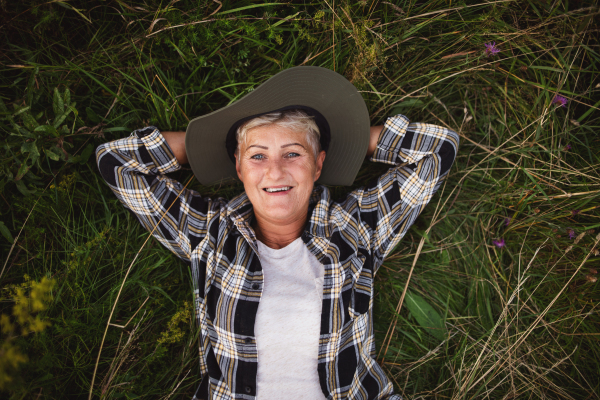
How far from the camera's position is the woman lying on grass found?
251 centimetres

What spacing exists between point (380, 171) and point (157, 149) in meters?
2.15

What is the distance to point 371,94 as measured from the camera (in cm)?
320

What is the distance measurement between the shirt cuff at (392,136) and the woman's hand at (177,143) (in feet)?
5.49

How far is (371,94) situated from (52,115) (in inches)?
116

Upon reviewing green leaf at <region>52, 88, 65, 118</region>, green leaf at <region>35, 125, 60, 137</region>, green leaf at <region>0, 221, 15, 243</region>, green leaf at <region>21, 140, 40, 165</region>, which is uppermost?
green leaf at <region>52, 88, 65, 118</region>

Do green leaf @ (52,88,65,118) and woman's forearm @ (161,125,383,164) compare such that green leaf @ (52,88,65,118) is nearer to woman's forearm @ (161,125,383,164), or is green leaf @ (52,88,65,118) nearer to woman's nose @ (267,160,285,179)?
woman's forearm @ (161,125,383,164)

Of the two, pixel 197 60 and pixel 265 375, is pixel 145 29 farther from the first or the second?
pixel 265 375

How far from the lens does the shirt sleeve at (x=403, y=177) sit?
2750 millimetres

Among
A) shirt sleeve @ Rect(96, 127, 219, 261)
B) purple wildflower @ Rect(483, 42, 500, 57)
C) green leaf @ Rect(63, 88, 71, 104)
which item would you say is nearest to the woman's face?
shirt sleeve @ Rect(96, 127, 219, 261)

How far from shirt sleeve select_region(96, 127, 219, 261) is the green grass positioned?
38cm

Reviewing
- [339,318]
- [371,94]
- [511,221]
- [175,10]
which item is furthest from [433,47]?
[339,318]

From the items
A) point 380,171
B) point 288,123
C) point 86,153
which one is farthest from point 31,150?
point 380,171

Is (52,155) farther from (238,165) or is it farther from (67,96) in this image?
(238,165)

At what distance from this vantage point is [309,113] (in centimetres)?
264
